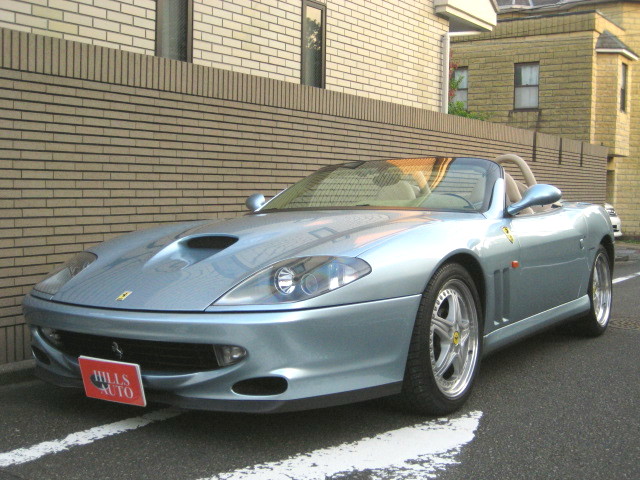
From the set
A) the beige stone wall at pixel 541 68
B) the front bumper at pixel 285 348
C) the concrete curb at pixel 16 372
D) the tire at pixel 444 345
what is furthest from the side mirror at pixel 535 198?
the beige stone wall at pixel 541 68

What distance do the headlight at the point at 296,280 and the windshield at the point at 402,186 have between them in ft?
4.14

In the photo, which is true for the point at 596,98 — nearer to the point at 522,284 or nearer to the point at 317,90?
the point at 317,90

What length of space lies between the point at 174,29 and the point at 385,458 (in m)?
5.56

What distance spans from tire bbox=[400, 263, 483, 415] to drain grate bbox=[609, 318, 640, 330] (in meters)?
2.85

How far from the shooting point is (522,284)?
4.52 metres

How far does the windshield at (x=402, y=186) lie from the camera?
4.56 meters

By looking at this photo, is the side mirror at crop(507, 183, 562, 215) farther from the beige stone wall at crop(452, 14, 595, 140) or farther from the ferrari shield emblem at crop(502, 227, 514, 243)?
the beige stone wall at crop(452, 14, 595, 140)

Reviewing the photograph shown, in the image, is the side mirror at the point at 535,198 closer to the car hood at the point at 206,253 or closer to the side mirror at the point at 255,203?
the car hood at the point at 206,253

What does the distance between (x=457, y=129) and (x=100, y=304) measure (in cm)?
825

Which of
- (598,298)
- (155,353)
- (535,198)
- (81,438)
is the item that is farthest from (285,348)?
(598,298)

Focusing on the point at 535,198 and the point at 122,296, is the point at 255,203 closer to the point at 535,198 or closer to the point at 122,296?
the point at 535,198

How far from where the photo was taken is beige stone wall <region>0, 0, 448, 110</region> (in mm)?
6688

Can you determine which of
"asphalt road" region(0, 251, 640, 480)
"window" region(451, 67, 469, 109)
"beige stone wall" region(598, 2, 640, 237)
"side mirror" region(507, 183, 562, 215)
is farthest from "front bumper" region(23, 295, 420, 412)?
"beige stone wall" region(598, 2, 640, 237)

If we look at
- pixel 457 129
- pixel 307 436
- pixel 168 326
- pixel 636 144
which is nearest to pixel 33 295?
pixel 168 326
